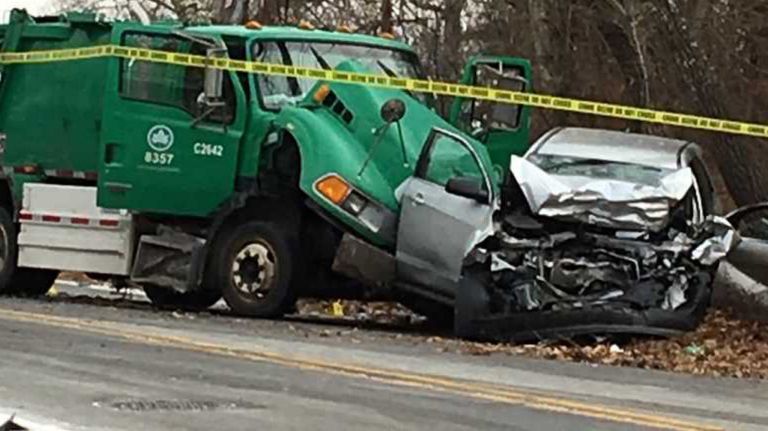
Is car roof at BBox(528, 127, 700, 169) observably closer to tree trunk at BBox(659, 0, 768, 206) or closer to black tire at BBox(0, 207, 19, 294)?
tree trunk at BBox(659, 0, 768, 206)

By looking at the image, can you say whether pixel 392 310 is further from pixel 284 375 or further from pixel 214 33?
pixel 284 375

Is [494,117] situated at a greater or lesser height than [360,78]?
lesser

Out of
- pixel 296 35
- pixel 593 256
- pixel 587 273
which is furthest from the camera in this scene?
pixel 296 35

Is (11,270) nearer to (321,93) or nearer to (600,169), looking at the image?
(321,93)

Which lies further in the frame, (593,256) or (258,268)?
(258,268)

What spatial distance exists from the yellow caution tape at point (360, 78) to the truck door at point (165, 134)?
0.09 m

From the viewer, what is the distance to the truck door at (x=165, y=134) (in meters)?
16.3

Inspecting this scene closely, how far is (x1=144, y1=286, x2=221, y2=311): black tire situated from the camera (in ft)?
58.7

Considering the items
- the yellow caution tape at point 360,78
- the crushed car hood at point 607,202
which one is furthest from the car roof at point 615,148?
the yellow caution tape at point 360,78

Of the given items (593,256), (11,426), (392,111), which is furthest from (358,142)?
(11,426)

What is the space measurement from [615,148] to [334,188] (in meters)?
2.56

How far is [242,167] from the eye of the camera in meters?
16.2

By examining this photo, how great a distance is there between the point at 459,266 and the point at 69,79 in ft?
17.9

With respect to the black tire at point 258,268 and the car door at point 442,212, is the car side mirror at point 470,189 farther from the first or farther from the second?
the black tire at point 258,268
